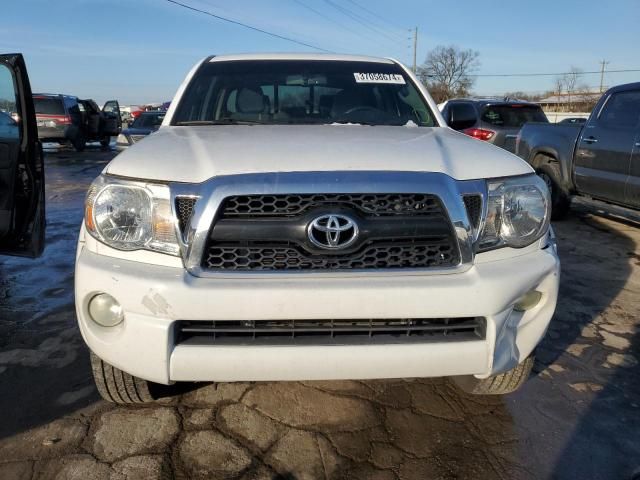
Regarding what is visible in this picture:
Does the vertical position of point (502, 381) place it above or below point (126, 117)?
below

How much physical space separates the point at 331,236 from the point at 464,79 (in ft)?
236

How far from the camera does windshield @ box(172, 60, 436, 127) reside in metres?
3.26

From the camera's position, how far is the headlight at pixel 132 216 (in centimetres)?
199

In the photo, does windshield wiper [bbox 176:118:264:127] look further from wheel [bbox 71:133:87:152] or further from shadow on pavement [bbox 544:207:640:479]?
wheel [bbox 71:133:87:152]

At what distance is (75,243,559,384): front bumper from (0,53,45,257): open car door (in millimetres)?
1963

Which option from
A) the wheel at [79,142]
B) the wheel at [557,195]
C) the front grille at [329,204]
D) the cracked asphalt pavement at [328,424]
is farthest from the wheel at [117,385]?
the wheel at [79,142]

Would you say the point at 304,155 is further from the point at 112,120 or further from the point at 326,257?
the point at 112,120

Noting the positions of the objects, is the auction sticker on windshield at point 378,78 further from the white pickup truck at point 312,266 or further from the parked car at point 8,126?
the parked car at point 8,126

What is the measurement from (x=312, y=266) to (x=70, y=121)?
16558mm

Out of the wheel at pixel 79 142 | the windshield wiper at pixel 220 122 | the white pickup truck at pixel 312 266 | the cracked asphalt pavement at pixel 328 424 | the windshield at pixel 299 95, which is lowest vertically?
the cracked asphalt pavement at pixel 328 424

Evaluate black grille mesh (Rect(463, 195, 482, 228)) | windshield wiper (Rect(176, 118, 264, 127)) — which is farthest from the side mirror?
black grille mesh (Rect(463, 195, 482, 228))

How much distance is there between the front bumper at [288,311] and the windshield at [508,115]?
A: 9.26 metres

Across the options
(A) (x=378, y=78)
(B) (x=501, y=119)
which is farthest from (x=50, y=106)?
(A) (x=378, y=78)

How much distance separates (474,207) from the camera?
2.09 metres
